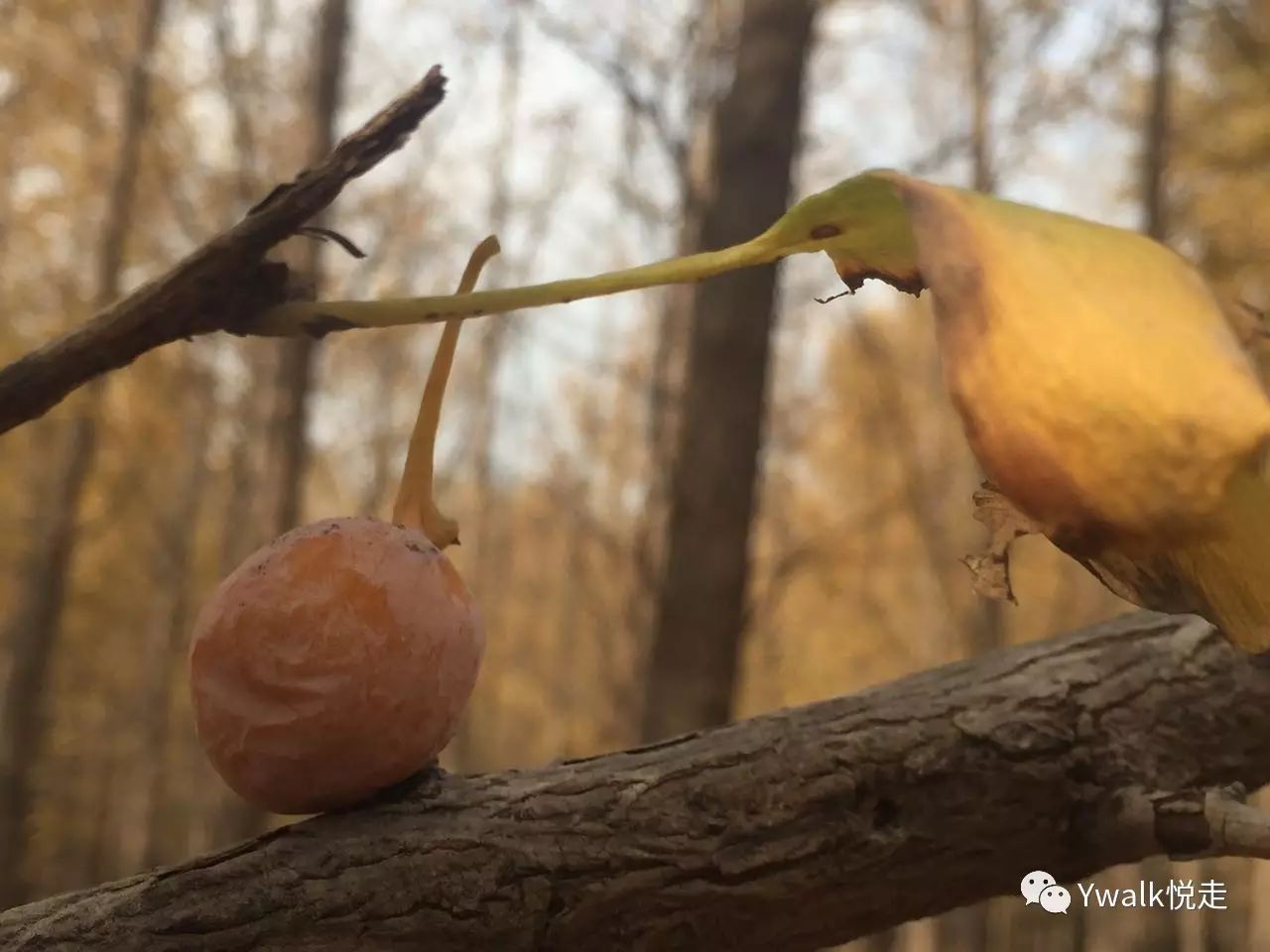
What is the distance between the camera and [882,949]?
6707 mm

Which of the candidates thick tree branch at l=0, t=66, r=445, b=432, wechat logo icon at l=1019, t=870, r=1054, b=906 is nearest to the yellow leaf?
thick tree branch at l=0, t=66, r=445, b=432

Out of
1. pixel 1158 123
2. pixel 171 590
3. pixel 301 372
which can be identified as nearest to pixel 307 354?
pixel 301 372

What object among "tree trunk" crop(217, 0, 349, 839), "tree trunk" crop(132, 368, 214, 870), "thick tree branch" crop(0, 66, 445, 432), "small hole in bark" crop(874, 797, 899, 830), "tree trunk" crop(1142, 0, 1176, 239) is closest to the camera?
"thick tree branch" crop(0, 66, 445, 432)

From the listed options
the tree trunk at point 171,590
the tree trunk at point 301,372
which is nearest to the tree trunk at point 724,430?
the tree trunk at point 301,372

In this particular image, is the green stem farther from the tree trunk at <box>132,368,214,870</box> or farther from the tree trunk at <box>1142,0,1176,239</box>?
the tree trunk at <box>132,368,214,870</box>

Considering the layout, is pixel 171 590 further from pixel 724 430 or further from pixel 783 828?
pixel 783 828

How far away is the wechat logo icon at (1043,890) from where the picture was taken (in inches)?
22.3

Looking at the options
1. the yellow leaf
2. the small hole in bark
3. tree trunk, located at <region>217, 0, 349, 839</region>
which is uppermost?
tree trunk, located at <region>217, 0, 349, 839</region>

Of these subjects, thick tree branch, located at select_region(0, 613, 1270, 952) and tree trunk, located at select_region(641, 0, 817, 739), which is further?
tree trunk, located at select_region(641, 0, 817, 739)

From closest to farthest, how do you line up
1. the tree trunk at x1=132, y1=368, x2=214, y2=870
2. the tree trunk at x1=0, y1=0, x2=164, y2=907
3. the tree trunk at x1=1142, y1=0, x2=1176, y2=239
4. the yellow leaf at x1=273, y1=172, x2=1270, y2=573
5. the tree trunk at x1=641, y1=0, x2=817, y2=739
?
the yellow leaf at x1=273, y1=172, x2=1270, y2=573 → the tree trunk at x1=641, y1=0, x2=817, y2=739 → the tree trunk at x1=1142, y1=0, x2=1176, y2=239 → the tree trunk at x1=0, y1=0, x2=164, y2=907 → the tree trunk at x1=132, y1=368, x2=214, y2=870

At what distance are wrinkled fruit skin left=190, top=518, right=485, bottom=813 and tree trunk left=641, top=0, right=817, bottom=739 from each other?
1004mm

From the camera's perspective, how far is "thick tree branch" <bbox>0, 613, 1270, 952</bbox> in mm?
445

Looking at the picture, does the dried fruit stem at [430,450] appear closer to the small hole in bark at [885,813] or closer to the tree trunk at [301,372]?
the small hole in bark at [885,813]

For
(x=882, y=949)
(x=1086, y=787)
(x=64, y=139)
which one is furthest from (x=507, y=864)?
(x=882, y=949)
